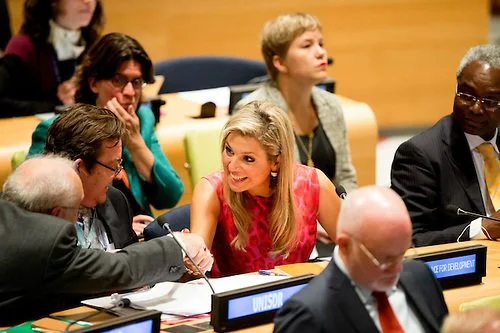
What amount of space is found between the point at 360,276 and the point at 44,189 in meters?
1.09

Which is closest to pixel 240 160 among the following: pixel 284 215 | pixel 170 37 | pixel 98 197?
pixel 284 215

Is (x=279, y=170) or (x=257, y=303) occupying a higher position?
(x=279, y=170)

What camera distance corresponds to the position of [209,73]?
23.5 feet

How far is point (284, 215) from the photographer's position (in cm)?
404

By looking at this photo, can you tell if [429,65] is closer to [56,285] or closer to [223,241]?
[223,241]

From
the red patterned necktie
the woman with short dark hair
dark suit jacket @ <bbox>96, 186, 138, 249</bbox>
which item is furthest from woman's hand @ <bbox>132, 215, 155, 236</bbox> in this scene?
the red patterned necktie

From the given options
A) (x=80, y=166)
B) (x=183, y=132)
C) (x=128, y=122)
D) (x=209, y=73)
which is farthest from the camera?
(x=209, y=73)

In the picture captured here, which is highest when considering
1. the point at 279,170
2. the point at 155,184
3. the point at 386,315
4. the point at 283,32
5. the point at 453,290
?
the point at 283,32

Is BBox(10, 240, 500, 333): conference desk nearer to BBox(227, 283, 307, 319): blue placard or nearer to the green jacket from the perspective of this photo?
BBox(227, 283, 307, 319): blue placard

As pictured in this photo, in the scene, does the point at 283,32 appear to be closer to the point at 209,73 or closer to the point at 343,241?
the point at 209,73

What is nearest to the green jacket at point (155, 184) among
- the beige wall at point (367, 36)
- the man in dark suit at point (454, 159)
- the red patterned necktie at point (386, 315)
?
the man in dark suit at point (454, 159)

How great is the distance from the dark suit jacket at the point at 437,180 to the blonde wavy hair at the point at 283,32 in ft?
4.94

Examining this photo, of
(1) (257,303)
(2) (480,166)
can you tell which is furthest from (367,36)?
(1) (257,303)

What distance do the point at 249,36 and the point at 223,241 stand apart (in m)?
4.52
